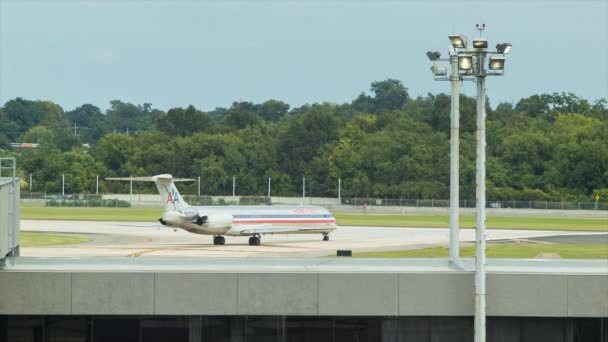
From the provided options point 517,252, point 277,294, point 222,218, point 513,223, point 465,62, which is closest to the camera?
point 465,62

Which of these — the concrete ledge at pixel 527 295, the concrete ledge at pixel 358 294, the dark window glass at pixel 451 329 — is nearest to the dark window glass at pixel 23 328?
the concrete ledge at pixel 358 294

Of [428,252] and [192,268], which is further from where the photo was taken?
[428,252]

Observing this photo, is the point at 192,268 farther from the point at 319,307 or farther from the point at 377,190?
the point at 377,190

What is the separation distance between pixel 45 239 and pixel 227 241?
13575 mm

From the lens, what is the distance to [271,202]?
192m

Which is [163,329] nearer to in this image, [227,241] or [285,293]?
[285,293]

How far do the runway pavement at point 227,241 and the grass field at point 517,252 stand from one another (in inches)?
148

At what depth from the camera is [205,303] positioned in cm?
2519

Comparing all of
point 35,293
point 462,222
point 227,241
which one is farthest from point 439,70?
point 462,222

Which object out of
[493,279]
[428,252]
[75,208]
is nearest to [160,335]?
[493,279]

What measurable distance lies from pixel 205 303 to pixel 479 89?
7.40 m

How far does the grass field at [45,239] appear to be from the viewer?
8244cm

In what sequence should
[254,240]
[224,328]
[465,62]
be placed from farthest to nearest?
1. [254,240]
2. [224,328]
3. [465,62]

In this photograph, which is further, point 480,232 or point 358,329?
point 358,329
